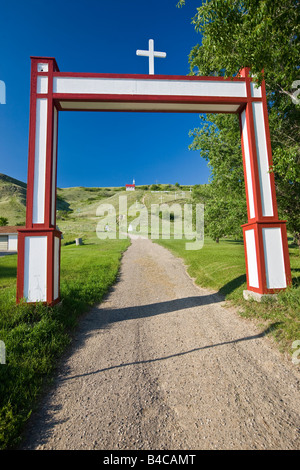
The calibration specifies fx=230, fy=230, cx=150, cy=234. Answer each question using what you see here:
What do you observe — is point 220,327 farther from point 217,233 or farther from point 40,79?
point 40,79

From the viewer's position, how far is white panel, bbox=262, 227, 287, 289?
6.38 m

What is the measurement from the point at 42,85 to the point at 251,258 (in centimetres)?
781

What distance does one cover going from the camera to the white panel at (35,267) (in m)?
5.84

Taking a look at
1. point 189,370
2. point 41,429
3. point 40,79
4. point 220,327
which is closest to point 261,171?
point 220,327

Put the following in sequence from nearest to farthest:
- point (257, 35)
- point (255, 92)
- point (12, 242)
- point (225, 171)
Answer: point (257, 35)
point (255, 92)
point (225, 171)
point (12, 242)

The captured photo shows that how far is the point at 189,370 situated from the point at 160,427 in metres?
1.22

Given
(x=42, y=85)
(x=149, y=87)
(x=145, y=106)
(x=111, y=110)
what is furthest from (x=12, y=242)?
(x=149, y=87)

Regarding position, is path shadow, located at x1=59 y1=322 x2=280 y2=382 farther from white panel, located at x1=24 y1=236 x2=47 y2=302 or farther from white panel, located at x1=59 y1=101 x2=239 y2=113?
white panel, located at x1=59 y1=101 x2=239 y2=113

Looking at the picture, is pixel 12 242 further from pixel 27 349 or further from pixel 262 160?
pixel 262 160

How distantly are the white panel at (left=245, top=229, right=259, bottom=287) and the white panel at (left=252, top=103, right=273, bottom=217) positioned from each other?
31.2 inches

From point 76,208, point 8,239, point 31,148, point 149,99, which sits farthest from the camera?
point 76,208

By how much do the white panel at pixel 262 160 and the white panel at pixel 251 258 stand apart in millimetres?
792

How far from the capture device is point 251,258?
6.91m

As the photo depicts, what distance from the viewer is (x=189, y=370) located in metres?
3.69
